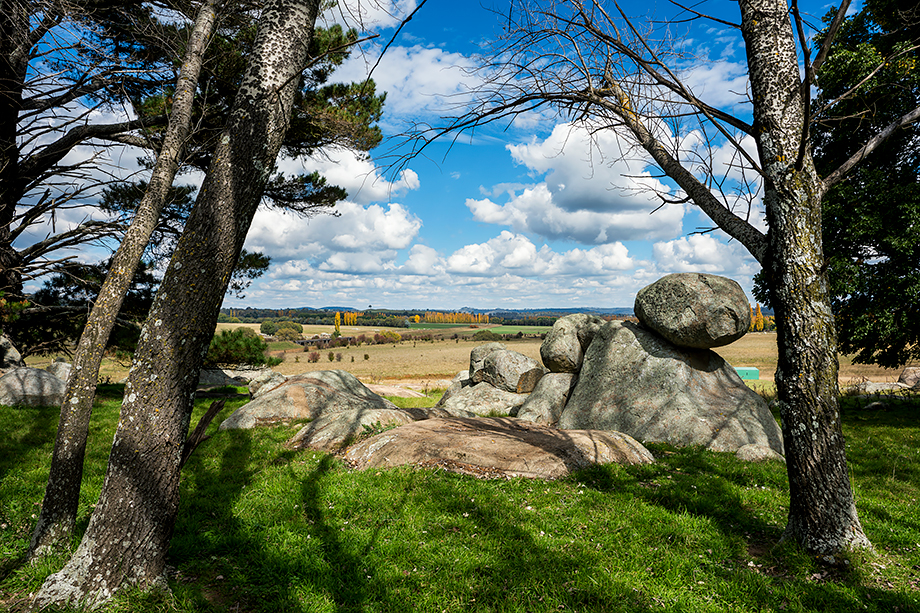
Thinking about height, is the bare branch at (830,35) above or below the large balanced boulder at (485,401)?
above

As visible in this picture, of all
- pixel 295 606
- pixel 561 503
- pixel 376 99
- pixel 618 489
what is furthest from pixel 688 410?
pixel 376 99

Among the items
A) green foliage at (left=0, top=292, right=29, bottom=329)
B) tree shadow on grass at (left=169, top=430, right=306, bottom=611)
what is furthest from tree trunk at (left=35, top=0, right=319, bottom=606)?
green foliage at (left=0, top=292, right=29, bottom=329)

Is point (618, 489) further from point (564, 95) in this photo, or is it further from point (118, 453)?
point (118, 453)

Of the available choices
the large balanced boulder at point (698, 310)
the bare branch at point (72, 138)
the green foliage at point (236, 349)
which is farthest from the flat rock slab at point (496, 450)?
the green foliage at point (236, 349)

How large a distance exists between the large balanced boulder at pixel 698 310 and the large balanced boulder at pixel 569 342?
2.52 metres

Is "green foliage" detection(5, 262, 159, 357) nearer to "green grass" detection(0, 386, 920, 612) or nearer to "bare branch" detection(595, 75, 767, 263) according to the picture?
"green grass" detection(0, 386, 920, 612)

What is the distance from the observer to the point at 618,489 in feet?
23.5

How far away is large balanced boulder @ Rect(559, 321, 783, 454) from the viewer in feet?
36.5

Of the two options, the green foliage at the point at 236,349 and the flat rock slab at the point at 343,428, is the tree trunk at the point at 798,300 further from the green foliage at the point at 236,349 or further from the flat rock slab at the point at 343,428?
the green foliage at the point at 236,349

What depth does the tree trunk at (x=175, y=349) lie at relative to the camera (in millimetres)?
4043

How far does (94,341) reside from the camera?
5.54 meters

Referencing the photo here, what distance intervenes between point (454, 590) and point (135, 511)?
318cm

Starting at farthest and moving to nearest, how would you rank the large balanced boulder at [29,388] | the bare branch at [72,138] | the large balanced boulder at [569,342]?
1. the large balanced boulder at [569,342]
2. the large balanced boulder at [29,388]
3. the bare branch at [72,138]

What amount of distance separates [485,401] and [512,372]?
1.70m
